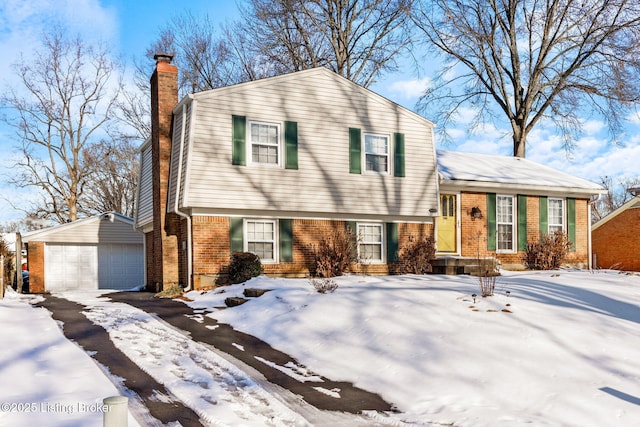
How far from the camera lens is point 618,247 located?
2525 centimetres

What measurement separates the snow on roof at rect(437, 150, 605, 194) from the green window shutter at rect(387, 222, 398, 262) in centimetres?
249

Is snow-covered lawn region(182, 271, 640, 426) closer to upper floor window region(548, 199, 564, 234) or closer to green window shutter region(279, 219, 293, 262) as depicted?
green window shutter region(279, 219, 293, 262)

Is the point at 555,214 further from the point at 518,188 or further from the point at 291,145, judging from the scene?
the point at 291,145

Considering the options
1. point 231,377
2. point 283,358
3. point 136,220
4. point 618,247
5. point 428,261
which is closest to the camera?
point 231,377

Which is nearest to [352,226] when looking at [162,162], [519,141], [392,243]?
[392,243]

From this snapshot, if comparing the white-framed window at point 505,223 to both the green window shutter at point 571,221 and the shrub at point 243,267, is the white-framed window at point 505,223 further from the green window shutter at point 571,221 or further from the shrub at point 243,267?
the shrub at point 243,267

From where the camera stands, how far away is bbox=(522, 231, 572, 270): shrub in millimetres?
19969

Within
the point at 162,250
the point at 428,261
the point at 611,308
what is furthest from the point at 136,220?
the point at 611,308

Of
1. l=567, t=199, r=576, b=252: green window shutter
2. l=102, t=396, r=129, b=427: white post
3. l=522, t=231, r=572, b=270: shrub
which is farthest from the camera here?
l=567, t=199, r=576, b=252: green window shutter

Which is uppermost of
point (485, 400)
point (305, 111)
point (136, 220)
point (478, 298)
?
point (305, 111)

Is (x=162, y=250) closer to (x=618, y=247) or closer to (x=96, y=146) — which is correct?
(x=618, y=247)

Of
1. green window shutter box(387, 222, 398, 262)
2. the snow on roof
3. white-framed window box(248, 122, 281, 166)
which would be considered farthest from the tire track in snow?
the snow on roof

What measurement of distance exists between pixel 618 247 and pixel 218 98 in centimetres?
1879

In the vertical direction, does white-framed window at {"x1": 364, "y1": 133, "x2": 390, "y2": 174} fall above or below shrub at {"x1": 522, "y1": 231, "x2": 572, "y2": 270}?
above
